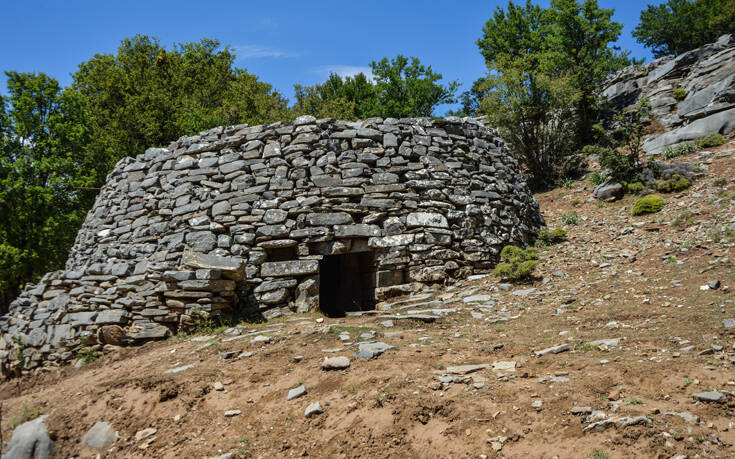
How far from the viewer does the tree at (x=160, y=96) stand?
16.9 metres

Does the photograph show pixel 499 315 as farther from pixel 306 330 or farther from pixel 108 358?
pixel 108 358

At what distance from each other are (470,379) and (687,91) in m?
17.4

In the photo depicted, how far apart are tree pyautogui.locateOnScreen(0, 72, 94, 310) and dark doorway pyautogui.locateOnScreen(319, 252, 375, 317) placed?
9040 millimetres

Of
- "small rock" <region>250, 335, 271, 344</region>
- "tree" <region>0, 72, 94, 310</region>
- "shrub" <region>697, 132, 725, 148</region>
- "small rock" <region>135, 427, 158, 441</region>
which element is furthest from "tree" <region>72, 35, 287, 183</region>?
"shrub" <region>697, 132, 725, 148</region>

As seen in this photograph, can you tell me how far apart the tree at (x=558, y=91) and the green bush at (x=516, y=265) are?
7.68 m

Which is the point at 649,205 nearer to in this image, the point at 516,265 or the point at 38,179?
the point at 516,265

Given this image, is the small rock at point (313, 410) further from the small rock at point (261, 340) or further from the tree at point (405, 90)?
the tree at point (405, 90)

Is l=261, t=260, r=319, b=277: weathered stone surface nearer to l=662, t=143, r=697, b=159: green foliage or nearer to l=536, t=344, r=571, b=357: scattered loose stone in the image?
l=536, t=344, r=571, b=357: scattered loose stone

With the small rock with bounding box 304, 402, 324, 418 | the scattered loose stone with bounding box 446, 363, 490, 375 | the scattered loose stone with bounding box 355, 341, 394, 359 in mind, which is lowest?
the small rock with bounding box 304, 402, 324, 418

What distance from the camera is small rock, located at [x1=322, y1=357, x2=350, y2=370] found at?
4543mm

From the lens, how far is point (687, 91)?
51.8 feet

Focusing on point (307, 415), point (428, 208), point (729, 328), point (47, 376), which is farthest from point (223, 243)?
point (729, 328)

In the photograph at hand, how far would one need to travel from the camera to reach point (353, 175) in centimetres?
805

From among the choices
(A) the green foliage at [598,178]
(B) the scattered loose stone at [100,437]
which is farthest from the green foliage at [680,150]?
(B) the scattered loose stone at [100,437]
